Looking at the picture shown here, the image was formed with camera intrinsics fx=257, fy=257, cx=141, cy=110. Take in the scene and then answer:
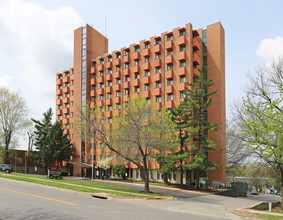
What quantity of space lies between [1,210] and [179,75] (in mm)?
37229

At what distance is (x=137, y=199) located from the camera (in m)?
20.1

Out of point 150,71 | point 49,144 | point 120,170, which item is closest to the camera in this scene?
point 120,170

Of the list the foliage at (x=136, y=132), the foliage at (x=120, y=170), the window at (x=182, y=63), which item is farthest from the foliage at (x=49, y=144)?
the foliage at (x=136, y=132)

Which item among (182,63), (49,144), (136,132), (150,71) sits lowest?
(49,144)

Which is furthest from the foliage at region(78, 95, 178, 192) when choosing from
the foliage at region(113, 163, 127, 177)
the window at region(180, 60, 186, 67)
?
the foliage at region(113, 163, 127, 177)

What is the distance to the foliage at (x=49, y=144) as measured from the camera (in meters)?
55.5

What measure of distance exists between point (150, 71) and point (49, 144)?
26895 mm

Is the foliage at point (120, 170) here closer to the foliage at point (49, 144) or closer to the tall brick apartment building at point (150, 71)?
the tall brick apartment building at point (150, 71)

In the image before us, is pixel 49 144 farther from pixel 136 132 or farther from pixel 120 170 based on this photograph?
pixel 136 132

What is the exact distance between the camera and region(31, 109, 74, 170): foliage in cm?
5550

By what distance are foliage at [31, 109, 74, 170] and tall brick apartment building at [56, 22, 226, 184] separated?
3515 mm

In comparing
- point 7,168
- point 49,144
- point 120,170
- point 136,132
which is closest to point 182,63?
point 120,170

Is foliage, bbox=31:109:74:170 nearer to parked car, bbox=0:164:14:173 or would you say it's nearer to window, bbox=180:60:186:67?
parked car, bbox=0:164:14:173

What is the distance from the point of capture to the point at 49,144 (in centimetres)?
5559
